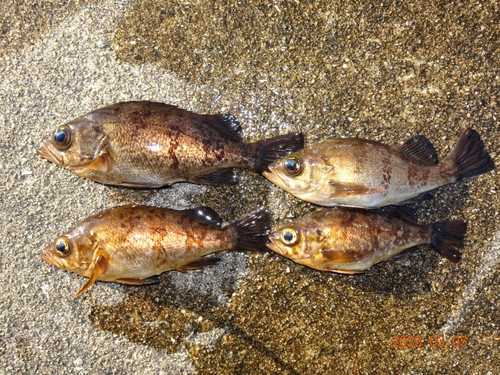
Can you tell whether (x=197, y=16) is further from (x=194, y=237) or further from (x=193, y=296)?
(x=193, y=296)

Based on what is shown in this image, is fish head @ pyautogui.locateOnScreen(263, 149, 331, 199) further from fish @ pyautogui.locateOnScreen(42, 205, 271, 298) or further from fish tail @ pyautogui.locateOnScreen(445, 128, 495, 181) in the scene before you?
fish tail @ pyautogui.locateOnScreen(445, 128, 495, 181)

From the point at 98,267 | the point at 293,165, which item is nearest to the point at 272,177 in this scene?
the point at 293,165

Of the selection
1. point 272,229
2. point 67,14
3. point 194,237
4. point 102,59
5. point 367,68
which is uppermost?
point 67,14

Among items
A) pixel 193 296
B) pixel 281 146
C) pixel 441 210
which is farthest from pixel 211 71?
pixel 441 210

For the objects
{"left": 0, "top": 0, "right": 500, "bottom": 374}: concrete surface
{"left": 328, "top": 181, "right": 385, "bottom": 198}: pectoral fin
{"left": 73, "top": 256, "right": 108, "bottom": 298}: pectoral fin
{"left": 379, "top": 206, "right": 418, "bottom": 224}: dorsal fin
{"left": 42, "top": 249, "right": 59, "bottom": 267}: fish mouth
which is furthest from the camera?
{"left": 0, "top": 0, "right": 500, "bottom": 374}: concrete surface

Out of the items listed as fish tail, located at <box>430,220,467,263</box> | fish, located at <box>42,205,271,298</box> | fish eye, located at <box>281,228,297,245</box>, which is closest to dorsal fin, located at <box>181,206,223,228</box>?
fish, located at <box>42,205,271,298</box>

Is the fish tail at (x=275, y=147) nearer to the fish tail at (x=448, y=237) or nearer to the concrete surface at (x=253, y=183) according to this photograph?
the concrete surface at (x=253, y=183)
